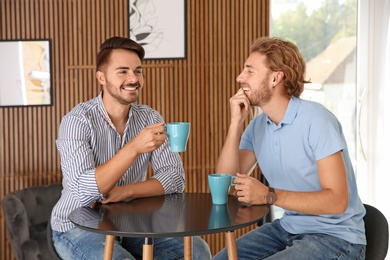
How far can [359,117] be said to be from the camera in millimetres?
5434

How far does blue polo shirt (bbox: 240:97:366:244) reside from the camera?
2.99 metres

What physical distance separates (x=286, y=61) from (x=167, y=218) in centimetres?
105

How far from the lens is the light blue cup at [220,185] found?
2.88 m

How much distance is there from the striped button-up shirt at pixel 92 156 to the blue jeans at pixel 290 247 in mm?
483

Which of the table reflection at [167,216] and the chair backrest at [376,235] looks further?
the chair backrest at [376,235]

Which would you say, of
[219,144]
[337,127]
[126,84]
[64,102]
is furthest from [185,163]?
[337,127]

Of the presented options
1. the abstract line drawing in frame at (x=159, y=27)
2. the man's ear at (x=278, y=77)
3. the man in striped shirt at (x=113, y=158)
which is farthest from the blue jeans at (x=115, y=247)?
the abstract line drawing in frame at (x=159, y=27)

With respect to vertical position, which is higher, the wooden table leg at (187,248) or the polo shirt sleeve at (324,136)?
the polo shirt sleeve at (324,136)

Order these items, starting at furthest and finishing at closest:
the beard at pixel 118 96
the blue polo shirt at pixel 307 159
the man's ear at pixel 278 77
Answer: the beard at pixel 118 96 → the man's ear at pixel 278 77 → the blue polo shirt at pixel 307 159

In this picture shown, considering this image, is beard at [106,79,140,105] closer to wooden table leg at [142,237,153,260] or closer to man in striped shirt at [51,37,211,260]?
man in striped shirt at [51,37,211,260]

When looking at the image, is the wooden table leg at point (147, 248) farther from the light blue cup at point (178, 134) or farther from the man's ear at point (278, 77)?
the man's ear at point (278, 77)

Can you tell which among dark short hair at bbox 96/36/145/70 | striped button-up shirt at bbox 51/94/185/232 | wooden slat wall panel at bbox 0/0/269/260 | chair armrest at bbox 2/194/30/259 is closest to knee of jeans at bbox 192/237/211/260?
striped button-up shirt at bbox 51/94/185/232

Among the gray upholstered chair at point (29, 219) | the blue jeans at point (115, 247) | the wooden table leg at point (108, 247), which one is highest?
the wooden table leg at point (108, 247)

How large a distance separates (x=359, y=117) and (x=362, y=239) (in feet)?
8.41
